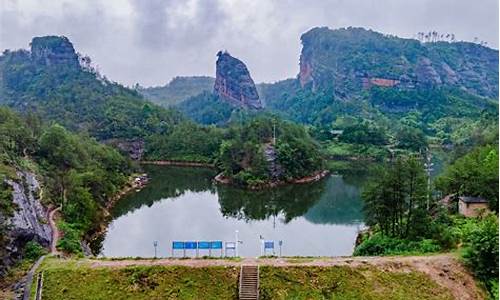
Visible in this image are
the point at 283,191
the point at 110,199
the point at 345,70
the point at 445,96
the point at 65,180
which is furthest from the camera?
the point at 345,70

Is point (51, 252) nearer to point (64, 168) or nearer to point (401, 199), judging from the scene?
point (401, 199)

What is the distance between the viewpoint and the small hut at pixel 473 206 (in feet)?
78.7

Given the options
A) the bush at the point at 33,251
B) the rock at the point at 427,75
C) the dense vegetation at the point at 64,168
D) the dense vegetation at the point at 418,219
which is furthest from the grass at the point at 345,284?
the rock at the point at 427,75

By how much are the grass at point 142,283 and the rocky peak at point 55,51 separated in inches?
3629

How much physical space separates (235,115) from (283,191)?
68.5m

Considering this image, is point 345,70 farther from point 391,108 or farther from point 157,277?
point 157,277

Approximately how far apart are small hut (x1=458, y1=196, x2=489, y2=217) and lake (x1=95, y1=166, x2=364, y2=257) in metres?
6.36

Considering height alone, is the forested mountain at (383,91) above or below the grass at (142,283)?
above

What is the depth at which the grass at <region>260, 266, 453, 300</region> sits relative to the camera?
701 inches

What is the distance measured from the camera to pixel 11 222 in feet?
73.5

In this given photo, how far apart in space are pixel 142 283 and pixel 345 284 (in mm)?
6930

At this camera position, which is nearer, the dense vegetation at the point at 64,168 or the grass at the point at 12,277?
the grass at the point at 12,277

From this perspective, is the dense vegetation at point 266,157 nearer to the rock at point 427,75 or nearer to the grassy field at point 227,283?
the grassy field at point 227,283

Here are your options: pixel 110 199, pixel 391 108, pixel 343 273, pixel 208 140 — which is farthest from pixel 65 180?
pixel 391 108
